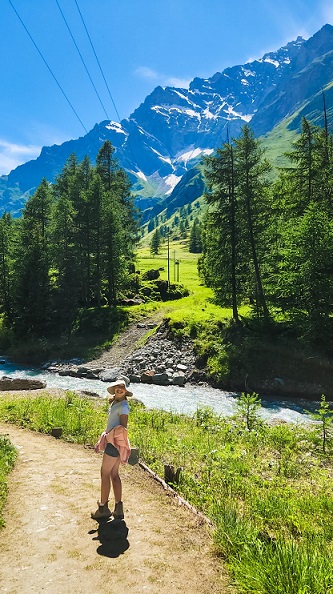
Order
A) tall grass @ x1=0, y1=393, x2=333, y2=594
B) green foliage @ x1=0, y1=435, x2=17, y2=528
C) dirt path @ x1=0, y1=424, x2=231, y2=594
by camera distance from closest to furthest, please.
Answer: tall grass @ x1=0, y1=393, x2=333, y2=594 → dirt path @ x1=0, y1=424, x2=231, y2=594 → green foliage @ x1=0, y1=435, x2=17, y2=528

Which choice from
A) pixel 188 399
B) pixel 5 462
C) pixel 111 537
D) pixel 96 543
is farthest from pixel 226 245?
pixel 96 543

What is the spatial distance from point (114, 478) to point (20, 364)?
30931 mm

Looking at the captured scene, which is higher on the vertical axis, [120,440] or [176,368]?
[120,440]

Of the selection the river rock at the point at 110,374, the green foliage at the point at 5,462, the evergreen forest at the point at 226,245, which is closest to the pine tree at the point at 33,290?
the evergreen forest at the point at 226,245

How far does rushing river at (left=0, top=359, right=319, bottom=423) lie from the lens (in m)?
20.9

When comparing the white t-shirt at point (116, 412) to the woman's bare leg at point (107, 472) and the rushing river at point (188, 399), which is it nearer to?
the woman's bare leg at point (107, 472)

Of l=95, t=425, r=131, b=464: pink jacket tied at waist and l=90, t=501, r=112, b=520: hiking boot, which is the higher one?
l=95, t=425, r=131, b=464: pink jacket tied at waist

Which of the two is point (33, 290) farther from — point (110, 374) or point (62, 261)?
point (110, 374)

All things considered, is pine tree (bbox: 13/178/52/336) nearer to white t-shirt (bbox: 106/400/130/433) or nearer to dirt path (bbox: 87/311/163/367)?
dirt path (bbox: 87/311/163/367)

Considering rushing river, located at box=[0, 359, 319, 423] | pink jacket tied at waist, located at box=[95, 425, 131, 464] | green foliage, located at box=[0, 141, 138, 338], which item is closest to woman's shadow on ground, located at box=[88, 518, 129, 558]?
pink jacket tied at waist, located at box=[95, 425, 131, 464]

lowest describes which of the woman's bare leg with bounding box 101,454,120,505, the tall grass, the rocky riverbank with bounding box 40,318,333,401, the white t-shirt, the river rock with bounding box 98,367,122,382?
the river rock with bounding box 98,367,122,382

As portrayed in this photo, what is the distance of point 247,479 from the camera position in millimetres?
9453

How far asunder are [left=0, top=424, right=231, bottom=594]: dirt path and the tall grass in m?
0.51

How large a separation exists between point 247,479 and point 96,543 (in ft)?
14.9
